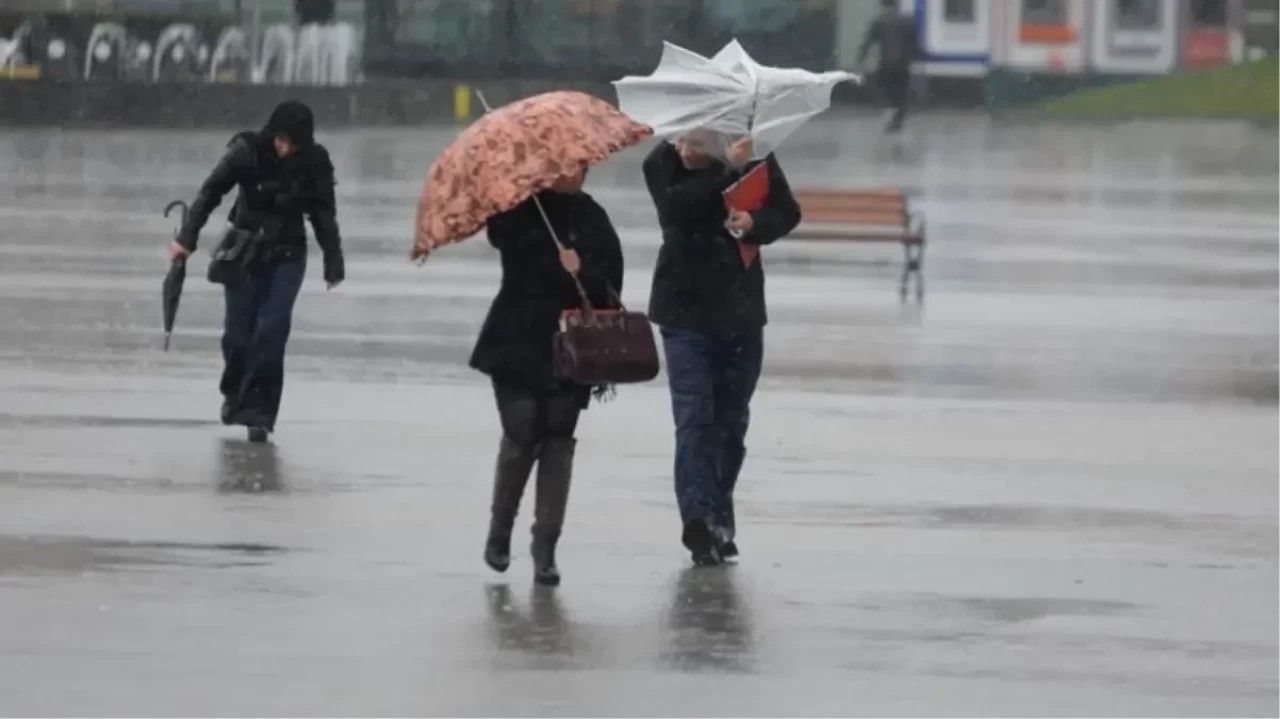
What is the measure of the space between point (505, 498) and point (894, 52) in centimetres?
4932

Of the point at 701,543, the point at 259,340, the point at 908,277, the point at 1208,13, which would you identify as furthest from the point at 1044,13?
the point at 701,543

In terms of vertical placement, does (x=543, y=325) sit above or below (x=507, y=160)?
below

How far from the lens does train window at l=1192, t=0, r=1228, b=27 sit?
7075 cm

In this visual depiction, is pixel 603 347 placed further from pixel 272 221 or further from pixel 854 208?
pixel 854 208

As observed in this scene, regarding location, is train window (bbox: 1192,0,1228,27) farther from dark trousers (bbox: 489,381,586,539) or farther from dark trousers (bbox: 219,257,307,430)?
dark trousers (bbox: 489,381,586,539)

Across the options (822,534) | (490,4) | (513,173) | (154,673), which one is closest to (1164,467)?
(822,534)

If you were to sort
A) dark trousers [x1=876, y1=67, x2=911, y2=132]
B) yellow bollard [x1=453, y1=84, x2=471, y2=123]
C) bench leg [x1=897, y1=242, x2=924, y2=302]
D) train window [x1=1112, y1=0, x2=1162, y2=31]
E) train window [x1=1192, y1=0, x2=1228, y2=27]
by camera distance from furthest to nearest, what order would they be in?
train window [x1=1192, y1=0, x2=1228, y2=27] < train window [x1=1112, y1=0, x2=1162, y2=31] < yellow bollard [x1=453, y1=84, x2=471, y2=123] < dark trousers [x1=876, y1=67, x2=911, y2=132] < bench leg [x1=897, y1=242, x2=924, y2=302]

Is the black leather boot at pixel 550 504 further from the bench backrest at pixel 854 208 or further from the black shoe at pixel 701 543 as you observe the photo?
the bench backrest at pixel 854 208

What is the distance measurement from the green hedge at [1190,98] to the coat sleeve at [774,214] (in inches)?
1972

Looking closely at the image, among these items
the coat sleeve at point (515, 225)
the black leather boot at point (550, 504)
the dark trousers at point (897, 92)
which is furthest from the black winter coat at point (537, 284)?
the dark trousers at point (897, 92)

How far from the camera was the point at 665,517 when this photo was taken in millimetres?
12062

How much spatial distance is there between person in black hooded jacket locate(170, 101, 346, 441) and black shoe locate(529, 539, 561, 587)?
367cm

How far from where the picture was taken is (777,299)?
2138 cm

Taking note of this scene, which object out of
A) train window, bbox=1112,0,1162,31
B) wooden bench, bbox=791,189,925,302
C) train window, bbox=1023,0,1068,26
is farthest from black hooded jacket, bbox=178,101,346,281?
train window, bbox=1112,0,1162,31
